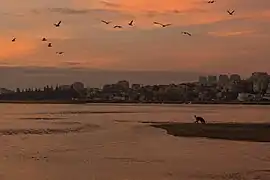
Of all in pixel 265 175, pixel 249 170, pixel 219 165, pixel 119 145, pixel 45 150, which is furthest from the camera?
pixel 119 145

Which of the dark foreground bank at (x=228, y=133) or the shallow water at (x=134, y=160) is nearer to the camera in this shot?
the shallow water at (x=134, y=160)

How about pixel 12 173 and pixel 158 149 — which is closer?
pixel 12 173

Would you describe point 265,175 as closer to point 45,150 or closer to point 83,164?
point 83,164

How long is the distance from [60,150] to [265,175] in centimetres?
1657

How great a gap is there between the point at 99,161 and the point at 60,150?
7.51 m

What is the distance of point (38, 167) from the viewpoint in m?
29.1

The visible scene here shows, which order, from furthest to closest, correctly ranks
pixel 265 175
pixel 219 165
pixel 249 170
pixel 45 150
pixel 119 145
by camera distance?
pixel 119 145, pixel 45 150, pixel 219 165, pixel 249 170, pixel 265 175

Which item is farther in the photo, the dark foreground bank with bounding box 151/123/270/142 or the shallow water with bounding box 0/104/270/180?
the dark foreground bank with bounding box 151/123/270/142

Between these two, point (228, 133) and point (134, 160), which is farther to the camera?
point (228, 133)

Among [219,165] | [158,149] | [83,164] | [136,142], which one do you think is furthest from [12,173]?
→ [136,142]

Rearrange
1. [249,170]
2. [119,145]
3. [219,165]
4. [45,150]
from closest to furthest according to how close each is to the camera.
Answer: [249,170]
[219,165]
[45,150]
[119,145]

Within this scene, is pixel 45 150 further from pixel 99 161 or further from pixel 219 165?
pixel 219 165

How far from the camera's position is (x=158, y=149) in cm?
3884

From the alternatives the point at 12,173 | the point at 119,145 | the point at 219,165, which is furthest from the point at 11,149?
the point at 219,165
